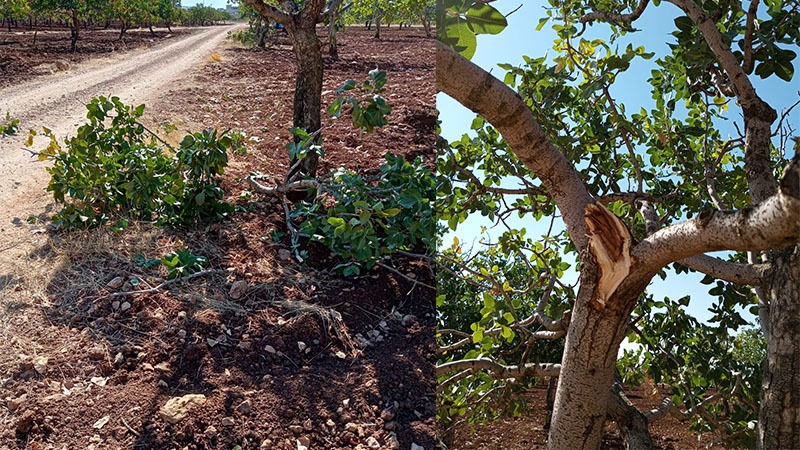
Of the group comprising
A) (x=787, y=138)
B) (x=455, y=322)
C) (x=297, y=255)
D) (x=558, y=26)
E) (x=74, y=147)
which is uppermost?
(x=558, y=26)

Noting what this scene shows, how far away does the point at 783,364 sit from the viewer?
1.53 meters

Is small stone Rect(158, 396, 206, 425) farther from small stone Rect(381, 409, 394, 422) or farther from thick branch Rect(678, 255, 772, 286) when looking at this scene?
thick branch Rect(678, 255, 772, 286)

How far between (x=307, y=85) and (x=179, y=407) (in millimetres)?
2249

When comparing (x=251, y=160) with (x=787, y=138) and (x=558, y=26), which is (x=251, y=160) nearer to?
(x=558, y=26)

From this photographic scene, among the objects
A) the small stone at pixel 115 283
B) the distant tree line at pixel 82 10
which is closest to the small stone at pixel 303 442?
the small stone at pixel 115 283

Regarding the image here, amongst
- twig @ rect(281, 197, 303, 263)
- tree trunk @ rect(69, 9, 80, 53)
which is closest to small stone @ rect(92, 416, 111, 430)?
twig @ rect(281, 197, 303, 263)

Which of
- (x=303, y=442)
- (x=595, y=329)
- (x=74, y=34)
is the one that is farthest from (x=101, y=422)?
(x=74, y=34)

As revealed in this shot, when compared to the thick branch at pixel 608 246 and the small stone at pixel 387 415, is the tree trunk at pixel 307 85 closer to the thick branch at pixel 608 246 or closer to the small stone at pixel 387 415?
the small stone at pixel 387 415

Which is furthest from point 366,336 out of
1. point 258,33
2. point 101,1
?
point 101,1

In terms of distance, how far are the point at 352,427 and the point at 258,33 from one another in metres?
12.9

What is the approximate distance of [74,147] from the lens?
134 inches

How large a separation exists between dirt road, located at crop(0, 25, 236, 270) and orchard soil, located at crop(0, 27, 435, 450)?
0.56ft

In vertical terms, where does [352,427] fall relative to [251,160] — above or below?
below

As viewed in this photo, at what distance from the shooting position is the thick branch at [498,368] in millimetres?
1940
